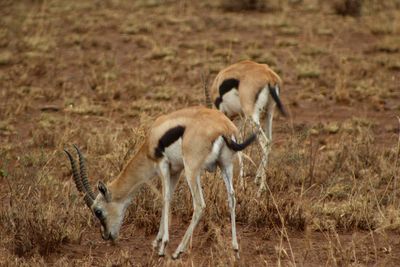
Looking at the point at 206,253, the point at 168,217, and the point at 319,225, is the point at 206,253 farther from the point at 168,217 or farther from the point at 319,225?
the point at 319,225

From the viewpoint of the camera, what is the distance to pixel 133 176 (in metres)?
6.60

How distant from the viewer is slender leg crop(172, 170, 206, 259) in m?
6.06

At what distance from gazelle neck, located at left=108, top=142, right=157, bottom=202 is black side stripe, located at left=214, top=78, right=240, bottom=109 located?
3.03 m

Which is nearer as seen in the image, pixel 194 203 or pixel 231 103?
pixel 194 203

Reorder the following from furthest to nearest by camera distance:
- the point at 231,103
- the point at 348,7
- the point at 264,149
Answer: the point at 348,7 → the point at 231,103 → the point at 264,149

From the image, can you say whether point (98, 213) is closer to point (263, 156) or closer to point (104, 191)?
point (104, 191)

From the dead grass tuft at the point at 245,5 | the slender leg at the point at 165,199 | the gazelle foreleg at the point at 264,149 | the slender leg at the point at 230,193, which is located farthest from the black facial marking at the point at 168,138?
the dead grass tuft at the point at 245,5

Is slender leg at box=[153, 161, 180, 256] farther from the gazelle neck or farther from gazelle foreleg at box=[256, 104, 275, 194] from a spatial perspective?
gazelle foreleg at box=[256, 104, 275, 194]

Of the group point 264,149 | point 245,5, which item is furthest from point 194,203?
point 245,5

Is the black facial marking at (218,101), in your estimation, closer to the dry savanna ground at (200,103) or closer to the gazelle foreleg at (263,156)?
the gazelle foreleg at (263,156)

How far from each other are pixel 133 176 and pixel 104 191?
30cm

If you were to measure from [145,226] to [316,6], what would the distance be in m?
14.2

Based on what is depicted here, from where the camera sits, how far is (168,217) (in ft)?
21.4

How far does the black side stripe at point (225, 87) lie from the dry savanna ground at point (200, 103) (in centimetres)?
91
